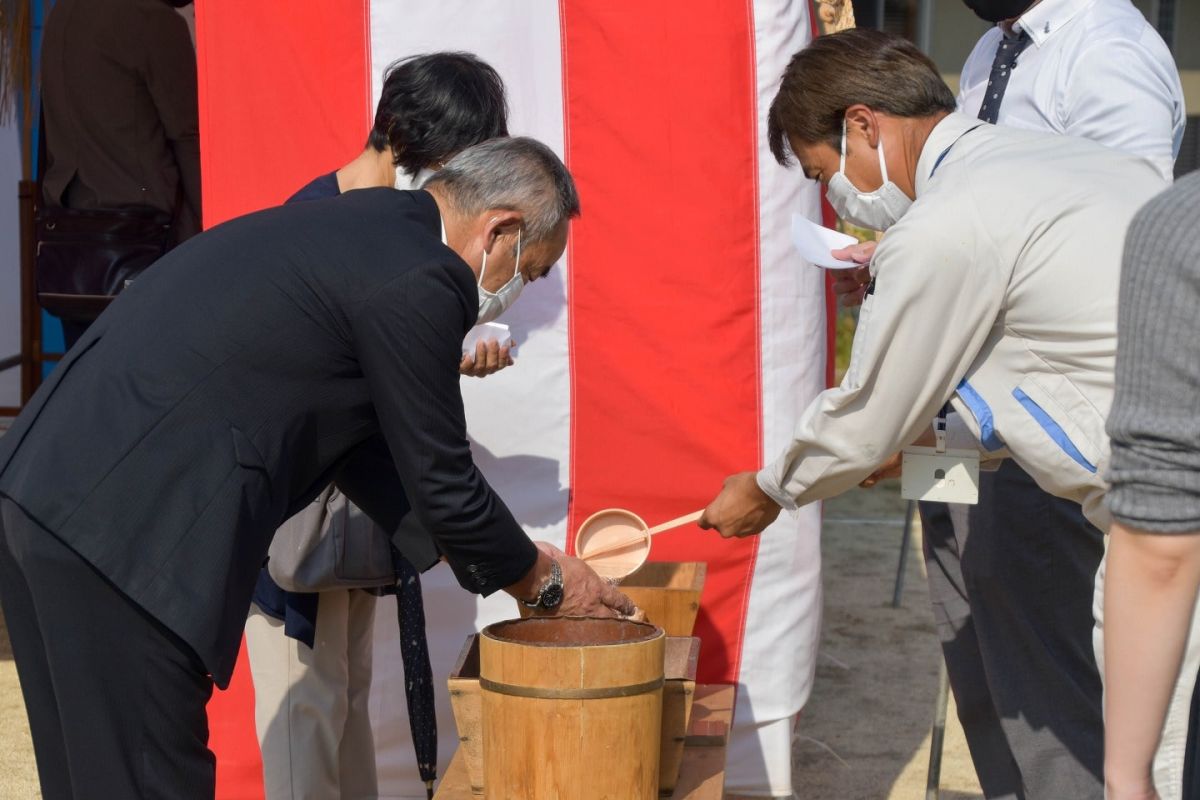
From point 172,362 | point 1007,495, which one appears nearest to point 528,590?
point 172,362

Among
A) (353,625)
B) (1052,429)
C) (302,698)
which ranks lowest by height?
(302,698)

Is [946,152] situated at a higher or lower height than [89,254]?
higher

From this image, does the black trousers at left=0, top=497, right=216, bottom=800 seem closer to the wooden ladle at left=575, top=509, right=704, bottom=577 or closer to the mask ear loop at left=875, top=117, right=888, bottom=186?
the wooden ladle at left=575, top=509, right=704, bottom=577

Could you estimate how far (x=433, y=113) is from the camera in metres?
2.42

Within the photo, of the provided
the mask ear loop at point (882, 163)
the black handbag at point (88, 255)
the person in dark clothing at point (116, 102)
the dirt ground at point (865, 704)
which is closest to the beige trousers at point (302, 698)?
the dirt ground at point (865, 704)

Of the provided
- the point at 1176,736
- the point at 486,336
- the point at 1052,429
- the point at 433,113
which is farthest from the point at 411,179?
the point at 1176,736

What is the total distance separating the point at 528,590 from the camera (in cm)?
203

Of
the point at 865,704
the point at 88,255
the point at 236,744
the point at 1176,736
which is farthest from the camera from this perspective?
the point at 865,704

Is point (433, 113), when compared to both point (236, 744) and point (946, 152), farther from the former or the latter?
point (236, 744)

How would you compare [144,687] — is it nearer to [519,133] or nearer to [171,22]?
[519,133]

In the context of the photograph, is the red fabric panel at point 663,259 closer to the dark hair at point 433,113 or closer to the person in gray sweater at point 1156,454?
the dark hair at point 433,113

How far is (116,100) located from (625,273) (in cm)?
169

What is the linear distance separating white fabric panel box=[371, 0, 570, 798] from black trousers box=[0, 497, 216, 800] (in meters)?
1.18

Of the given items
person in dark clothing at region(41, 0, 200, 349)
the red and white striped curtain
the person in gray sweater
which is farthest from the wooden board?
person in dark clothing at region(41, 0, 200, 349)
